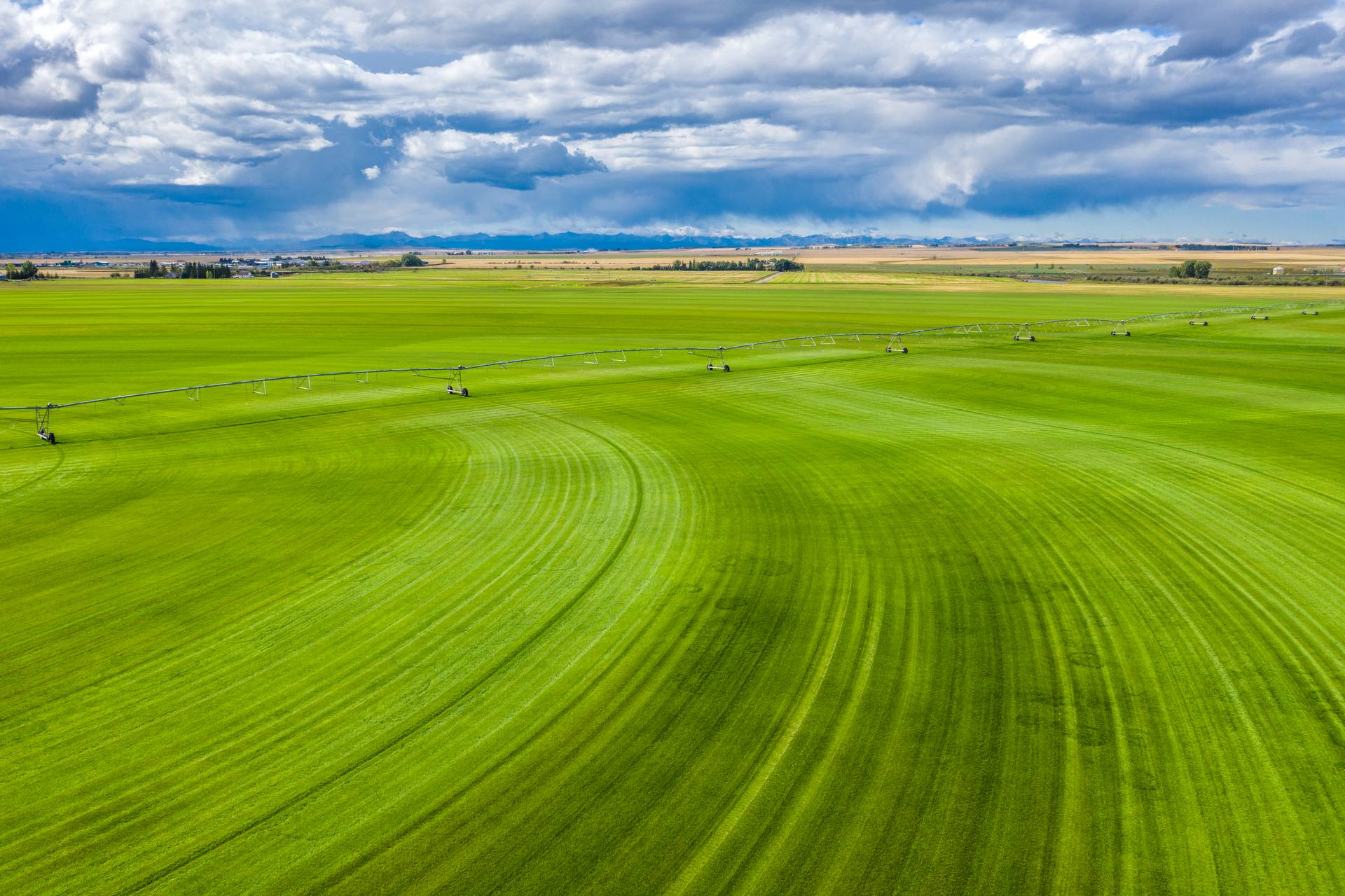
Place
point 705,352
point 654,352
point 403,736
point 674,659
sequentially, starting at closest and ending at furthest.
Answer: point 403,736, point 674,659, point 705,352, point 654,352

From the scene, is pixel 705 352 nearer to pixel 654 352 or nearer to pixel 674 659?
pixel 654 352

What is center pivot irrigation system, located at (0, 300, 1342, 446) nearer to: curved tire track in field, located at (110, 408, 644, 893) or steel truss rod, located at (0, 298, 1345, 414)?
steel truss rod, located at (0, 298, 1345, 414)

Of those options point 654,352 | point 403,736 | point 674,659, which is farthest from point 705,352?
point 403,736

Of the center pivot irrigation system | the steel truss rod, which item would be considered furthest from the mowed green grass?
the steel truss rod

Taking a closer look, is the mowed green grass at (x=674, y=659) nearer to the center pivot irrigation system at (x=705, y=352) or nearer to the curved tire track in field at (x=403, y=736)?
the curved tire track in field at (x=403, y=736)

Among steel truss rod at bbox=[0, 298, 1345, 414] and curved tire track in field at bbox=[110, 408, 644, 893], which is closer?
curved tire track in field at bbox=[110, 408, 644, 893]

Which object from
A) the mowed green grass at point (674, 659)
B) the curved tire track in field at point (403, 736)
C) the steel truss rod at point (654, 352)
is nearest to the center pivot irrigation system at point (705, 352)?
the steel truss rod at point (654, 352)
